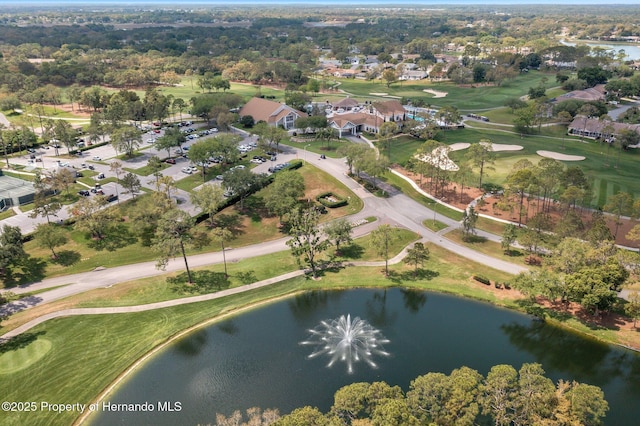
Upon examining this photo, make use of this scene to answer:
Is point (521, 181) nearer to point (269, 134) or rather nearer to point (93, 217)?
point (269, 134)

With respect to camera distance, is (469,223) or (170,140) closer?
(469,223)

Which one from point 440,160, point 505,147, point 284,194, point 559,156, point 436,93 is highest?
point 436,93

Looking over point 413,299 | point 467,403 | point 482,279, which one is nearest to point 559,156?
point 482,279

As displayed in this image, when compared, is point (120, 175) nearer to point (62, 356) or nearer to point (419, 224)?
point (62, 356)

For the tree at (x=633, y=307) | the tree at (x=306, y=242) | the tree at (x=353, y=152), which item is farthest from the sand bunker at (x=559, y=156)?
the tree at (x=306, y=242)

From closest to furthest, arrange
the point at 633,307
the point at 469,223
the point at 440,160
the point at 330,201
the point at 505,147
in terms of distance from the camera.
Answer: the point at 633,307 < the point at 469,223 < the point at 330,201 < the point at 440,160 < the point at 505,147

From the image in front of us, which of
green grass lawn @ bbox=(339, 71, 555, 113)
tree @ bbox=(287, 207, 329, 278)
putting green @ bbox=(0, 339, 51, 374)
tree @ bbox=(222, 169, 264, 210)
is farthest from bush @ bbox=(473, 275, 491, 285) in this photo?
green grass lawn @ bbox=(339, 71, 555, 113)

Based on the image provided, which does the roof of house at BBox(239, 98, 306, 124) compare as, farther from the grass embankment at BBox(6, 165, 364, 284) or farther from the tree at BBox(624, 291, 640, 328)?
the tree at BBox(624, 291, 640, 328)
